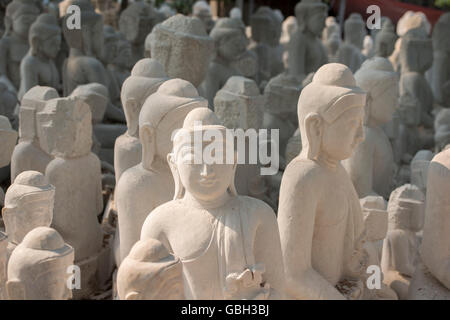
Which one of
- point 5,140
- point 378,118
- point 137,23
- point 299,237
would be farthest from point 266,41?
point 299,237

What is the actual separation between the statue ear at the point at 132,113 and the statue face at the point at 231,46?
3222mm

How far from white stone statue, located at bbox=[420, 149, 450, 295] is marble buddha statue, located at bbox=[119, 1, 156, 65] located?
23.2 ft

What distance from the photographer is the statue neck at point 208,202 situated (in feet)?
9.43

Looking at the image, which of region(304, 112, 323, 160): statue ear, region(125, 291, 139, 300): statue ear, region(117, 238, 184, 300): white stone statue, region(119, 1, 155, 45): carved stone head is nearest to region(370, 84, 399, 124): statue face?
region(304, 112, 323, 160): statue ear

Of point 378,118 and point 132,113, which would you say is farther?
point 378,118

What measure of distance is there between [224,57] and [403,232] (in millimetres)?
3868

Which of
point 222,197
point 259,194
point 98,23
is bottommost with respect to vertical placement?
point 259,194

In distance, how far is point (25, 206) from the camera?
347 centimetres

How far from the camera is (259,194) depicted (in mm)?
5203

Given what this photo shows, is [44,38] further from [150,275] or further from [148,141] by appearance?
[150,275]

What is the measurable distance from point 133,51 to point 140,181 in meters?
6.79

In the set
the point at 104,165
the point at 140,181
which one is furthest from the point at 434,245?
the point at 104,165

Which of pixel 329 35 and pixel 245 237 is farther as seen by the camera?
pixel 329 35

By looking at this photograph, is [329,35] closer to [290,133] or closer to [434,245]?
[290,133]
